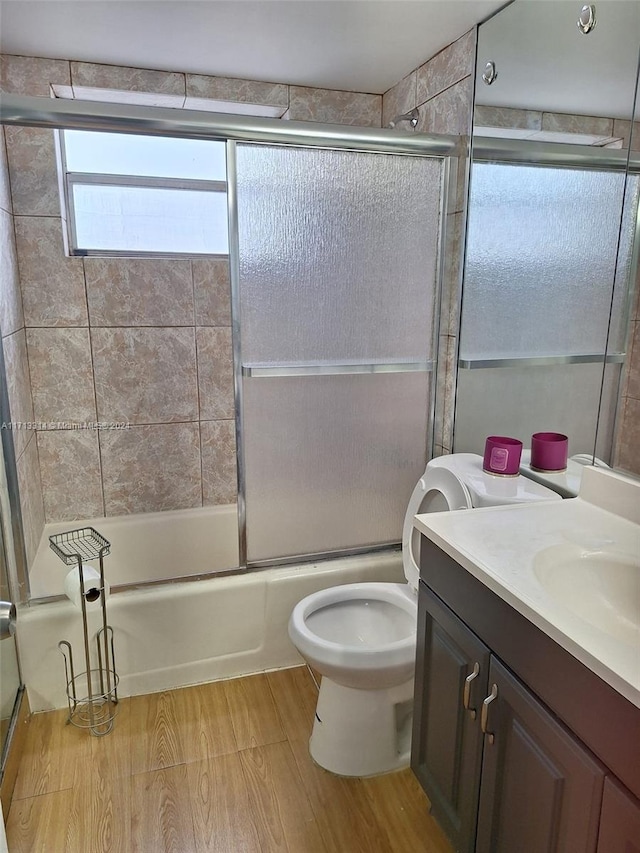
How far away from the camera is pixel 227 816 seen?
66.2 inches

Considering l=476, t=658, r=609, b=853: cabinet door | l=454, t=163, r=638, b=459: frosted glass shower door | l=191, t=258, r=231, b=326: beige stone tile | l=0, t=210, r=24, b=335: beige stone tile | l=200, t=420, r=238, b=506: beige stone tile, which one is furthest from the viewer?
l=200, t=420, r=238, b=506: beige stone tile

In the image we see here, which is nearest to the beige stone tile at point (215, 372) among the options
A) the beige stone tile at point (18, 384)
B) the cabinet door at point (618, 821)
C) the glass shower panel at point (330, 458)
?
the beige stone tile at point (18, 384)

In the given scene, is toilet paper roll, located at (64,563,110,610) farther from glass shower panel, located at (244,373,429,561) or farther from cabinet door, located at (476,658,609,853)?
cabinet door, located at (476,658,609,853)

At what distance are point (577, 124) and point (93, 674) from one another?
229cm

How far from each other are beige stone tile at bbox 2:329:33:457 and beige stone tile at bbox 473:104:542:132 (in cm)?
175

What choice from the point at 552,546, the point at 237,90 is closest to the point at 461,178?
the point at 237,90

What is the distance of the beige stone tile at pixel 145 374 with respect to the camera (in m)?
2.68

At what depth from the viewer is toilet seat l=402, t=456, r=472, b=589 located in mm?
1812

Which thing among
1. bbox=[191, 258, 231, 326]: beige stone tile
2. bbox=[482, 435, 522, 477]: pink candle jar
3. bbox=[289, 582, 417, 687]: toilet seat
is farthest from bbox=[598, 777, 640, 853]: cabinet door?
bbox=[191, 258, 231, 326]: beige stone tile

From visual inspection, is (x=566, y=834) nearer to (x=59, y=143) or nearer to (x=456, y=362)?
(x=456, y=362)

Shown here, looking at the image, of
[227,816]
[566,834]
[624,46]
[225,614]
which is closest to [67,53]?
[624,46]

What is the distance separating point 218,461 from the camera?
2.96 metres

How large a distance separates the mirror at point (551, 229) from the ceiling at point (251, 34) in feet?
0.83

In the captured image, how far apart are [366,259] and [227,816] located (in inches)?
69.0
